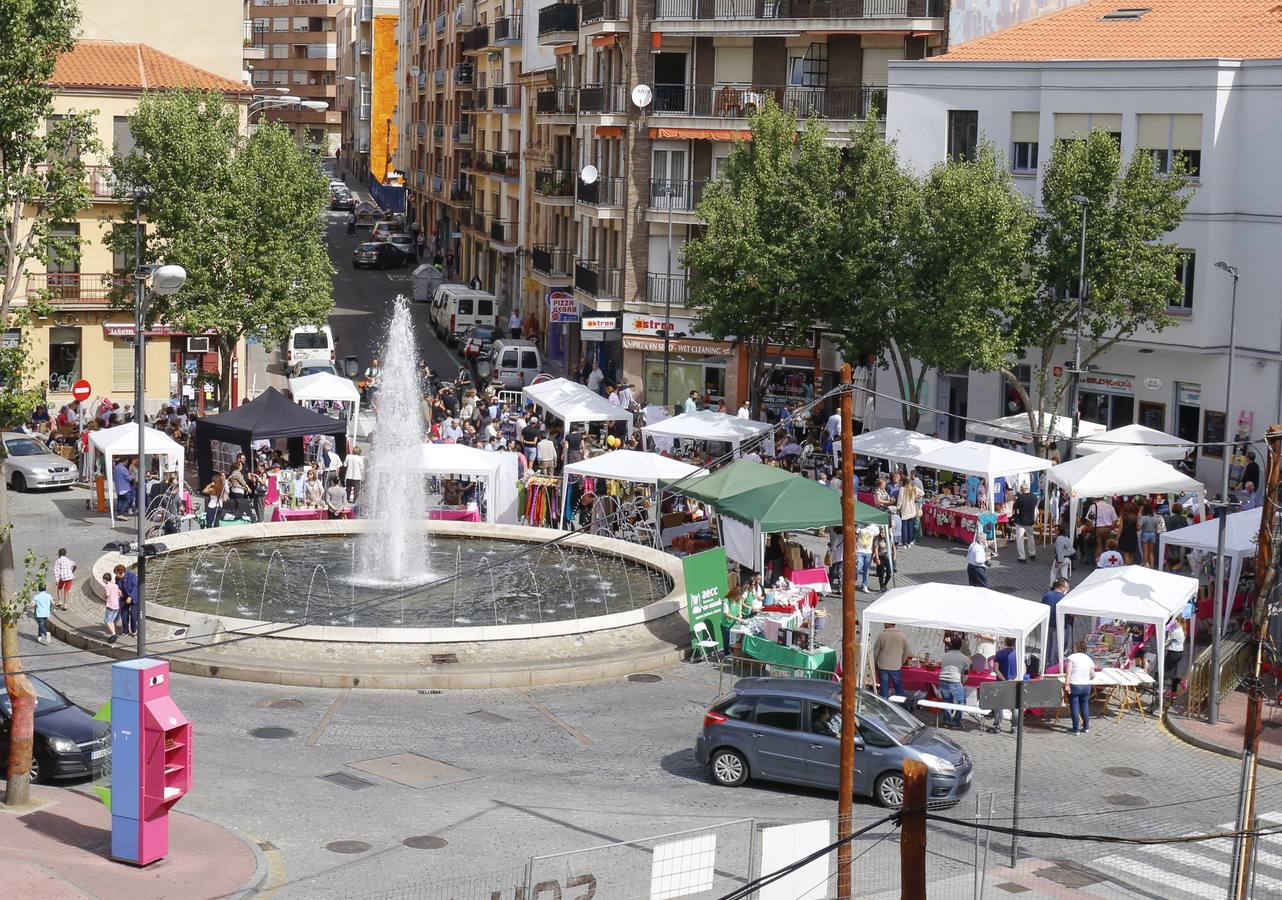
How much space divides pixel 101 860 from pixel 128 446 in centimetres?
2083

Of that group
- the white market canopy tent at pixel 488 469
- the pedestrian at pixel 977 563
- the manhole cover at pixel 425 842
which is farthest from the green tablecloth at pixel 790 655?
the white market canopy tent at pixel 488 469

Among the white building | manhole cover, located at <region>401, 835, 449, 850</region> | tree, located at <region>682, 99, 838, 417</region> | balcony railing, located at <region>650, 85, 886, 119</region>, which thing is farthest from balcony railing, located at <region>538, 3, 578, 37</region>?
manhole cover, located at <region>401, 835, 449, 850</region>

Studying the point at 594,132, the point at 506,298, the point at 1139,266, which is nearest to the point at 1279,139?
the point at 1139,266

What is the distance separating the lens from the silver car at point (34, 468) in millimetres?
42188

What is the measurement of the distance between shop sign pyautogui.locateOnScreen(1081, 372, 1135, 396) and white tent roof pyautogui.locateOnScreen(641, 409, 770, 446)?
10770mm

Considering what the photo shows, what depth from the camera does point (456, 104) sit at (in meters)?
97.8

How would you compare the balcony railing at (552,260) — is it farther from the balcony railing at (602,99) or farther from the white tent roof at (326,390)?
the white tent roof at (326,390)

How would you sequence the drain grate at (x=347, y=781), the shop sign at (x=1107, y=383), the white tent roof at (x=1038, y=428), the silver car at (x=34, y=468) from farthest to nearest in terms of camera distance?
the shop sign at (x=1107, y=383)
the silver car at (x=34, y=468)
the white tent roof at (x=1038, y=428)
the drain grate at (x=347, y=781)

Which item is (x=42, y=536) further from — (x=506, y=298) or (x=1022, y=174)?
(x=506, y=298)

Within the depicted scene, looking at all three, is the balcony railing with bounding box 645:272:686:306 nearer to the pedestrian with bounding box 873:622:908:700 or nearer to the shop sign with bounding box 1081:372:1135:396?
the shop sign with bounding box 1081:372:1135:396

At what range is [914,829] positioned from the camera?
1280 centimetres

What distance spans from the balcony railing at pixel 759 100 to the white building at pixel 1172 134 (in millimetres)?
4338

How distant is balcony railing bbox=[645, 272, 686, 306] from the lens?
57500 millimetres

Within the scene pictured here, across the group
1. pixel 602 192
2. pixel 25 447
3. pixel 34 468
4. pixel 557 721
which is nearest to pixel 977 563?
pixel 557 721
